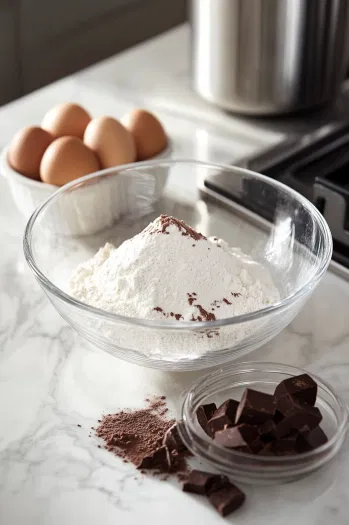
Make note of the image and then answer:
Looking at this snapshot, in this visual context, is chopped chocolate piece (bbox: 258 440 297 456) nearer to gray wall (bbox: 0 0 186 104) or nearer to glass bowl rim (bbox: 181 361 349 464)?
glass bowl rim (bbox: 181 361 349 464)

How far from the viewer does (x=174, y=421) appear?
850 mm

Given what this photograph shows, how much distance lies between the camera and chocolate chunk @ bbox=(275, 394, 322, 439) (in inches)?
30.4

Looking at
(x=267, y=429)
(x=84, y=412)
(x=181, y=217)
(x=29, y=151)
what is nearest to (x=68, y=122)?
(x=29, y=151)

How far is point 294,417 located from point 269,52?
74 cm

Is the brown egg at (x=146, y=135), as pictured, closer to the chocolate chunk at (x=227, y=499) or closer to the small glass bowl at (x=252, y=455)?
the small glass bowl at (x=252, y=455)

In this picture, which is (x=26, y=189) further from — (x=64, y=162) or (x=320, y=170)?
(x=320, y=170)

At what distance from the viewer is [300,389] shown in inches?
32.1

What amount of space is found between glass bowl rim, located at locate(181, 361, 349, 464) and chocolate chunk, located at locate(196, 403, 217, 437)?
0.4 inches

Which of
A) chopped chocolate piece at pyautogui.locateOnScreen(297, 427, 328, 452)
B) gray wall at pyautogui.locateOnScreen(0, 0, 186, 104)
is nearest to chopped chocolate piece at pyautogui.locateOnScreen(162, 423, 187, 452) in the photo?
chopped chocolate piece at pyautogui.locateOnScreen(297, 427, 328, 452)

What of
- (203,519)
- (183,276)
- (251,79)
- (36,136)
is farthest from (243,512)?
(251,79)

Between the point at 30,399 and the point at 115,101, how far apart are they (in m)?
0.77

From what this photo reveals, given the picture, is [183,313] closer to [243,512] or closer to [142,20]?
[243,512]

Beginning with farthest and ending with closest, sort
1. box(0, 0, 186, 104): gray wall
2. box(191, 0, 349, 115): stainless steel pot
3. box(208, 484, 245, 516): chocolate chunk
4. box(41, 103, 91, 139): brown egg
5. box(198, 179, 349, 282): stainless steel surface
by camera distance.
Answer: box(0, 0, 186, 104): gray wall < box(191, 0, 349, 115): stainless steel pot < box(41, 103, 91, 139): brown egg < box(198, 179, 349, 282): stainless steel surface < box(208, 484, 245, 516): chocolate chunk

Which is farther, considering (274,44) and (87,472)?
(274,44)
